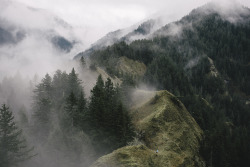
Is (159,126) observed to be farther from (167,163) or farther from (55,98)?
(55,98)

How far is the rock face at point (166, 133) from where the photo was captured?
1417 inches

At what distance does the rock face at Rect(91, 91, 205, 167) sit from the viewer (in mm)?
35994

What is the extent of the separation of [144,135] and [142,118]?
7.28 metres

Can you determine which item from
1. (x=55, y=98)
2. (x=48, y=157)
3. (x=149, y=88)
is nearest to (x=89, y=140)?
(x=48, y=157)

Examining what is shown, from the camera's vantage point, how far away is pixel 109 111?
40.4 metres

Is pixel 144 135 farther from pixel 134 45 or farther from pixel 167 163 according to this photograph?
pixel 134 45

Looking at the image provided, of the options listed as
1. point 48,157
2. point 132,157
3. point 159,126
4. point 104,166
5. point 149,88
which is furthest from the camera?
point 149,88

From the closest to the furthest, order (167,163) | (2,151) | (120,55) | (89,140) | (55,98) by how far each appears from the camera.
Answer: (2,151), (167,163), (89,140), (55,98), (120,55)

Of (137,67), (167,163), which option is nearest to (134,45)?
(137,67)

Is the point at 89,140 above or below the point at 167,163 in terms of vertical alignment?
above

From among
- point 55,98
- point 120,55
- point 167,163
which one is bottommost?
point 167,163

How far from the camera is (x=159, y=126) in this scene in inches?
1918

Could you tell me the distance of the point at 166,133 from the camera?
47.5 m

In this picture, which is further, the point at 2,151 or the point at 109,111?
the point at 109,111
